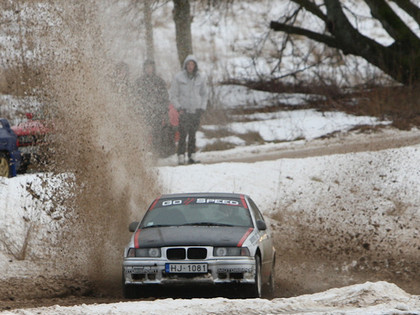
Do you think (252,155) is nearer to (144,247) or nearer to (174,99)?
(174,99)

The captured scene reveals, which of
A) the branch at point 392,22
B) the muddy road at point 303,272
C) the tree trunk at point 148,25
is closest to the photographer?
the muddy road at point 303,272

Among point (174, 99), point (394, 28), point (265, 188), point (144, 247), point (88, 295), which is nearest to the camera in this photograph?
point (144, 247)

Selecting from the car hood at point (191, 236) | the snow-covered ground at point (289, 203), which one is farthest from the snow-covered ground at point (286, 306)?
the car hood at point (191, 236)

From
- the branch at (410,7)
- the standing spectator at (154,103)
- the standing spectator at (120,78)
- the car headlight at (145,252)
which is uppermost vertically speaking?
the branch at (410,7)

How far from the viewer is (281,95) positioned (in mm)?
31469

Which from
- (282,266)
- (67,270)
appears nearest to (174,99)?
(282,266)

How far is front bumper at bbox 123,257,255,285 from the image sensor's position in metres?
9.56

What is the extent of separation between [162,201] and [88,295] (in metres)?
1.58

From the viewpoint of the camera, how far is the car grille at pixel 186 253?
382 inches

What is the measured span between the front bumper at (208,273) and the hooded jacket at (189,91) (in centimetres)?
1129

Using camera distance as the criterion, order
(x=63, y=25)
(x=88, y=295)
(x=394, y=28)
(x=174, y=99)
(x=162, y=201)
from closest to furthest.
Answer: (x=88, y=295) < (x=162, y=201) < (x=63, y=25) < (x=174, y=99) < (x=394, y=28)

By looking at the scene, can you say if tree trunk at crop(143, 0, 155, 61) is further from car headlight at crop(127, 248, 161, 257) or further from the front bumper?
the front bumper

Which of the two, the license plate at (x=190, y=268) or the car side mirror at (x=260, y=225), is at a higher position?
the car side mirror at (x=260, y=225)

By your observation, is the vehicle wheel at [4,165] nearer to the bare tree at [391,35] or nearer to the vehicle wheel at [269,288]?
the vehicle wheel at [269,288]
